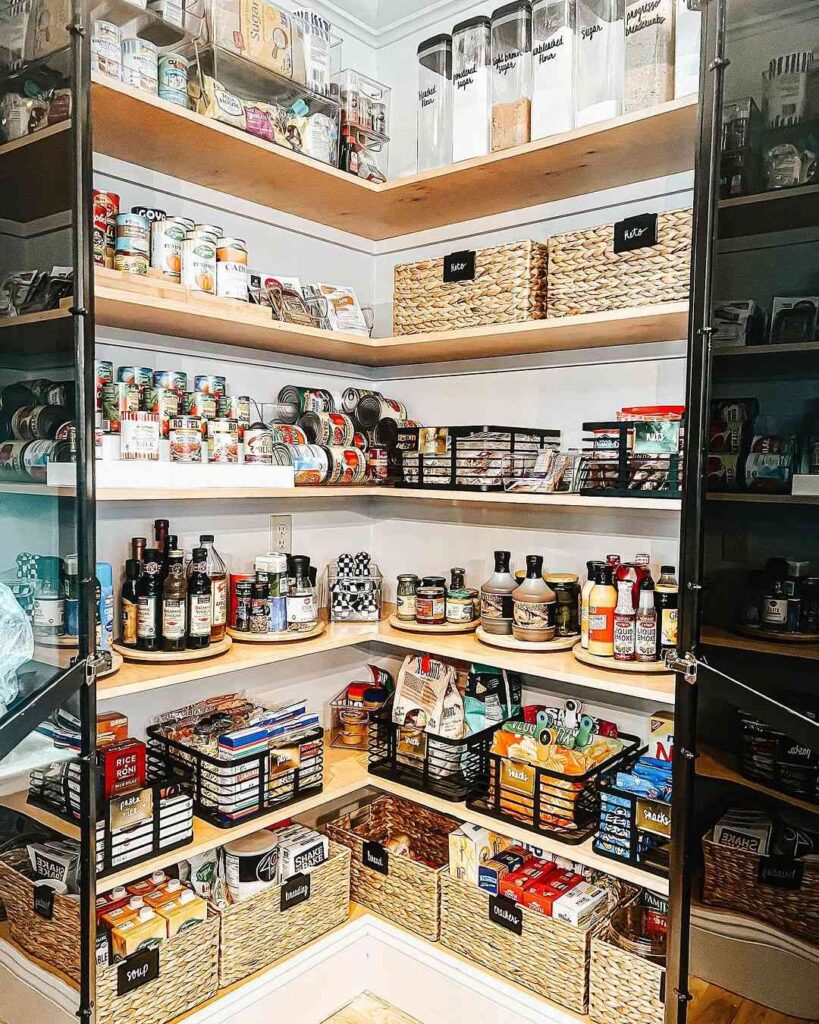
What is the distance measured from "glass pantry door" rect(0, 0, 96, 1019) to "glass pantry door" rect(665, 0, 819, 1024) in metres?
0.90

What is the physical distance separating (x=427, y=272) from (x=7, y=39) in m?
1.39

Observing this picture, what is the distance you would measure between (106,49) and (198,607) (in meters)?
1.22

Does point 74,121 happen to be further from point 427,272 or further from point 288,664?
point 288,664

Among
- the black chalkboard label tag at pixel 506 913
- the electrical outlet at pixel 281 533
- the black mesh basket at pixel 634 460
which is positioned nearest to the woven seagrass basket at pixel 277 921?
the black chalkboard label tag at pixel 506 913

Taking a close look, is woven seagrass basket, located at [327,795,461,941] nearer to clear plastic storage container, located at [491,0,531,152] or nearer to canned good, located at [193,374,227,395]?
canned good, located at [193,374,227,395]

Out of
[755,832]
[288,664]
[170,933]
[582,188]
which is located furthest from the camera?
[288,664]

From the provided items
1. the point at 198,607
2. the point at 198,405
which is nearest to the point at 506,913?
the point at 198,607

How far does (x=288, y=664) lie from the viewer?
251 cm

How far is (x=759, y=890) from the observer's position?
1.00 meters

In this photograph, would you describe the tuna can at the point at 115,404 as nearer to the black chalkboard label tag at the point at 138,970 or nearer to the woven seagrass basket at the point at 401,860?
the black chalkboard label tag at the point at 138,970

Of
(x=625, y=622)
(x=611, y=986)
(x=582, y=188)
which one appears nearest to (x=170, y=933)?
(x=611, y=986)

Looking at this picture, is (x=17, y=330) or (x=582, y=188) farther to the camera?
(x=582, y=188)

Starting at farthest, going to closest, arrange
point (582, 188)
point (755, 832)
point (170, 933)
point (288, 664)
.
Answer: point (288, 664), point (582, 188), point (170, 933), point (755, 832)

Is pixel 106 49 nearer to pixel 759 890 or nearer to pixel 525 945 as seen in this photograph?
pixel 759 890
